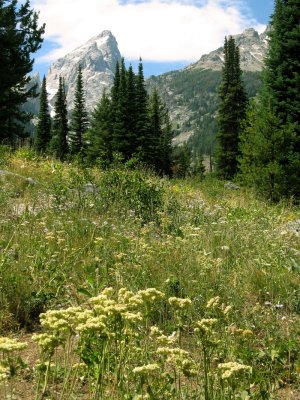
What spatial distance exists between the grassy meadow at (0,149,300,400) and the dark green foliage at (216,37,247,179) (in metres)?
31.4

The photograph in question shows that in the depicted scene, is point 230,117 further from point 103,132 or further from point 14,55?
point 14,55

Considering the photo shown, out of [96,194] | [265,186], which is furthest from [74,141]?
[96,194]

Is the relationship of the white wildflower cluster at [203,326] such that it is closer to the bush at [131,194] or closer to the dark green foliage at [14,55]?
the bush at [131,194]

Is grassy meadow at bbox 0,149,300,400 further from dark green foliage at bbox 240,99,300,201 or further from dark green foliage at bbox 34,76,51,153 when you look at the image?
dark green foliage at bbox 34,76,51,153

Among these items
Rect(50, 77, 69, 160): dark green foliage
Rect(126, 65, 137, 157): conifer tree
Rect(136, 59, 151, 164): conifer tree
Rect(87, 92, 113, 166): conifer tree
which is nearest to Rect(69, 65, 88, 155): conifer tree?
Rect(50, 77, 69, 160): dark green foliage

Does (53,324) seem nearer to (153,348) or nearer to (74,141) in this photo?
(153,348)

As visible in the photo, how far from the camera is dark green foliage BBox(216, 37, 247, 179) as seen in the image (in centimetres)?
4029

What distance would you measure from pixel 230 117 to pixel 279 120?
81.4 ft

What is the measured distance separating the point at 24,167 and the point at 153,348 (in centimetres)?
855

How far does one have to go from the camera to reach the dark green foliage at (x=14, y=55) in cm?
2169

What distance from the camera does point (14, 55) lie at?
22469 mm

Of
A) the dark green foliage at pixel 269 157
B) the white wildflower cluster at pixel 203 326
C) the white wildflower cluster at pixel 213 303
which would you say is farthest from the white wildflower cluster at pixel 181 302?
the dark green foliage at pixel 269 157

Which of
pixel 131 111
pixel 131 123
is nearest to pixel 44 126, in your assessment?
pixel 131 111

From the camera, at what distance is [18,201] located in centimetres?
803
